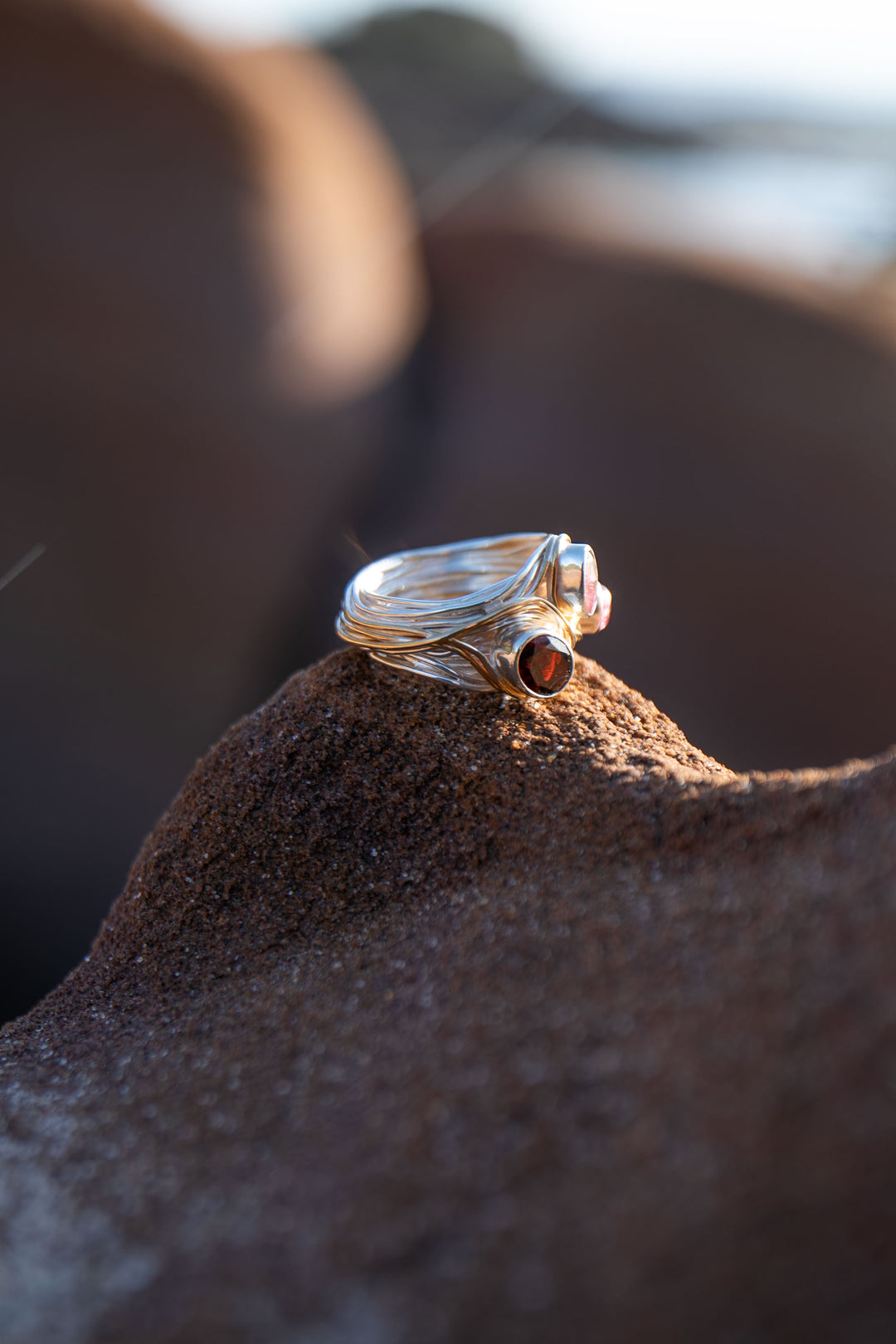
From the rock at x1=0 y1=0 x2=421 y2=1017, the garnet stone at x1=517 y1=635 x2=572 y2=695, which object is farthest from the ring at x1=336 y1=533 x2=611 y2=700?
the rock at x1=0 y1=0 x2=421 y2=1017

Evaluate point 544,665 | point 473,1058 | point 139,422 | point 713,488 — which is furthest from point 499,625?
point 139,422

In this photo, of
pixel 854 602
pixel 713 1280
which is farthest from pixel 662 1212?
pixel 854 602

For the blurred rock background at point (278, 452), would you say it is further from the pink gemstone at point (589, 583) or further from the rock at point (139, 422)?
the pink gemstone at point (589, 583)

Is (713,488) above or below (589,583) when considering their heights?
below

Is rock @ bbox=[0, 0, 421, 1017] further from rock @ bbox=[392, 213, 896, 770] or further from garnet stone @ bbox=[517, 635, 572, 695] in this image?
garnet stone @ bbox=[517, 635, 572, 695]

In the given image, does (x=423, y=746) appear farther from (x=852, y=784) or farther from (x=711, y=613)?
(x=711, y=613)

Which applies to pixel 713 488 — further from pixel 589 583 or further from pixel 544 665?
pixel 544 665

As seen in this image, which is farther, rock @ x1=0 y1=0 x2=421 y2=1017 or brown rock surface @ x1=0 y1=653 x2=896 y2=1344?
rock @ x1=0 y1=0 x2=421 y2=1017

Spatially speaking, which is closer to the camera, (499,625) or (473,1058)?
(473,1058)
